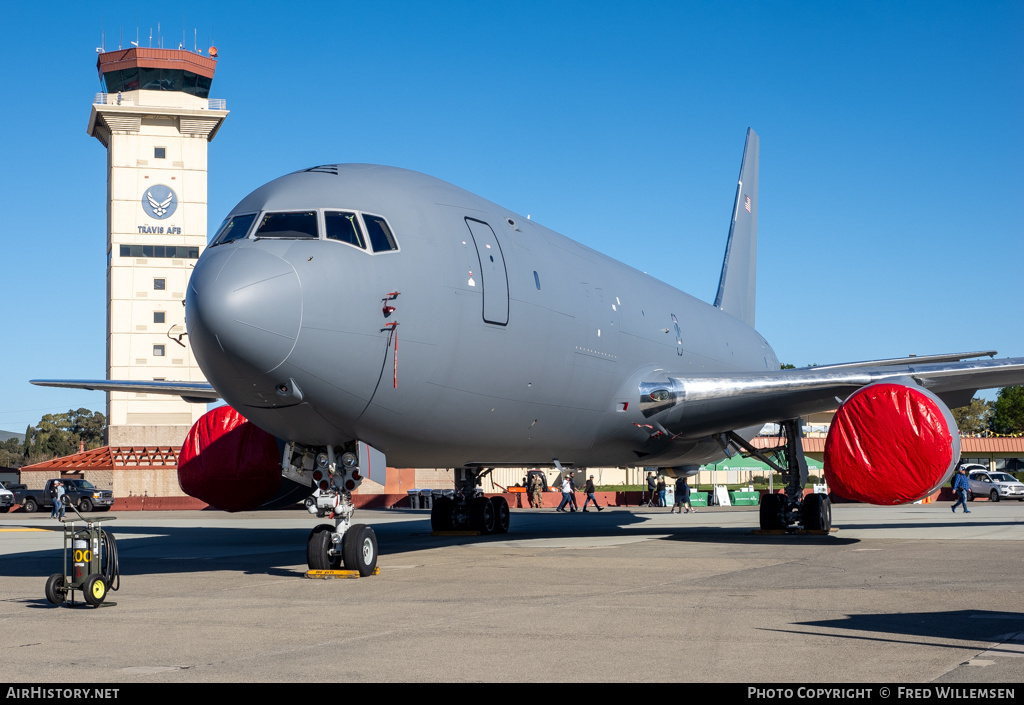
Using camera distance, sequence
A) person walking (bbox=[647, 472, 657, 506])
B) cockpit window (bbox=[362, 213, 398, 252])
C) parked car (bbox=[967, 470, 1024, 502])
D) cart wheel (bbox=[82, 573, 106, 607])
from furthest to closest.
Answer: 1. parked car (bbox=[967, 470, 1024, 502])
2. person walking (bbox=[647, 472, 657, 506])
3. cockpit window (bbox=[362, 213, 398, 252])
4. cart wheel (bbox=[82, 573, 106, 607])

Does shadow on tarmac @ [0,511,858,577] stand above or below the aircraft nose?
below

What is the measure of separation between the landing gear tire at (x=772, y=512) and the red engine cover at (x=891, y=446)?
5.40m

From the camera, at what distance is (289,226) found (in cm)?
1106

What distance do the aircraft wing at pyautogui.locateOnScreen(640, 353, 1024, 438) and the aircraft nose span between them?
7.55 m

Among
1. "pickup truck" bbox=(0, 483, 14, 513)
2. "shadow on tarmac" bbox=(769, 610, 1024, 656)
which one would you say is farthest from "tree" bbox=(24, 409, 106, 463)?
"shadow on tarmac" bbox=(769, 610, 1024, 656)

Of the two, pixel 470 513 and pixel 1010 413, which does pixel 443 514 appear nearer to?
pixel 470 513

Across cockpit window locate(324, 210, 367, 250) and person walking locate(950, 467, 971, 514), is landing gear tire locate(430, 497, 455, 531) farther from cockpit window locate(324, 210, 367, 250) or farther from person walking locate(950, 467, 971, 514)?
person walking locate(950, 467, 971, 514)

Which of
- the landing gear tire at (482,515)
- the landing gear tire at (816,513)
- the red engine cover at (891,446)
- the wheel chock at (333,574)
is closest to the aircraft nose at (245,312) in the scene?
the wheel chock at (333,574)

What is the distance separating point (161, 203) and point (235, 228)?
67.2 m

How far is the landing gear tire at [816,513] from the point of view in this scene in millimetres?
18766

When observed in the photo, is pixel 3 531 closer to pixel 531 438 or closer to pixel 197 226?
pixel 531 438

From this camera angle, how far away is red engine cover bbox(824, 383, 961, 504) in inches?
525

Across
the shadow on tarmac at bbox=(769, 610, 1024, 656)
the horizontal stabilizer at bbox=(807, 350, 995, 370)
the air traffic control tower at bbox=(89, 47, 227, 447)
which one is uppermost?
the air traffic control tower at bbox=(89, 47, 227, 447)

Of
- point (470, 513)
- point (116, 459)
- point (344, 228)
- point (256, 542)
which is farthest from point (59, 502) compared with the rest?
point (344, 228)
